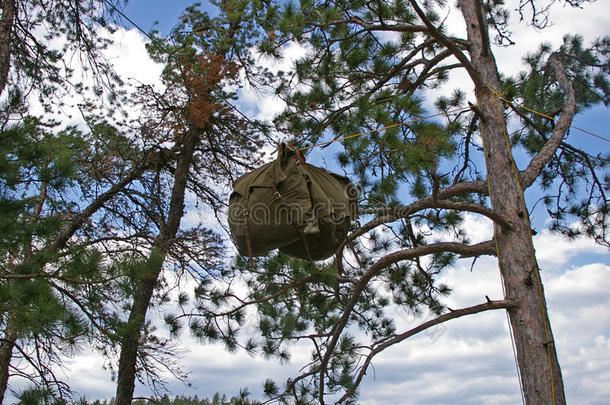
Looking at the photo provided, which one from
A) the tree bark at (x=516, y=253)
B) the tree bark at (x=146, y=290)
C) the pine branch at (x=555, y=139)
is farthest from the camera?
the tree bark at (x=146, y=290)

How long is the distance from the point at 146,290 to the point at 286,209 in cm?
428

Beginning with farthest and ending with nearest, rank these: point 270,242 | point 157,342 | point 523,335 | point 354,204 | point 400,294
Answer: point 157,342 < point 400,294 < point 523,335 < point 354,204 < point 270,242

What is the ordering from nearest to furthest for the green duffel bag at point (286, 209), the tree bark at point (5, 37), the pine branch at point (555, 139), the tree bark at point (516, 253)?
the green duffel bag at point (286, 209) → the tree bark at point (516, 253) → the pine branch at point (555, 139) → the tree bark at point (5, 37)

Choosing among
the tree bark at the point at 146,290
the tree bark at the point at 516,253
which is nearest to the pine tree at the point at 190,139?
the tree bark at the point at 146,290

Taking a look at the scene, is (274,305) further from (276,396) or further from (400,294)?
(400,294)

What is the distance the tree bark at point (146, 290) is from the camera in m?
4.75

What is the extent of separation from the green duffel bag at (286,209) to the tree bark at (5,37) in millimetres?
3021

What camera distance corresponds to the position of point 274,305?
415cm

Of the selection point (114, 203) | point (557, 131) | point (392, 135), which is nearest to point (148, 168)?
point (114, 203)

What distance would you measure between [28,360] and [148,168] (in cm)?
341

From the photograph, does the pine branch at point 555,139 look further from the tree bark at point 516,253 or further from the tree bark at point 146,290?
the tree bark at point 146,290

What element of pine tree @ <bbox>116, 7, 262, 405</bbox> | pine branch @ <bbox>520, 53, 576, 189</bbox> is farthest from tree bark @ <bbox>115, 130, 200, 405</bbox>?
pine branch @ <bbox>520, 53, 576, 189</bbox>

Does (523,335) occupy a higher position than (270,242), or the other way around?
(270,242)

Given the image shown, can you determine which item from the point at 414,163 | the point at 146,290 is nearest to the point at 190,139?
the point at 146,290
